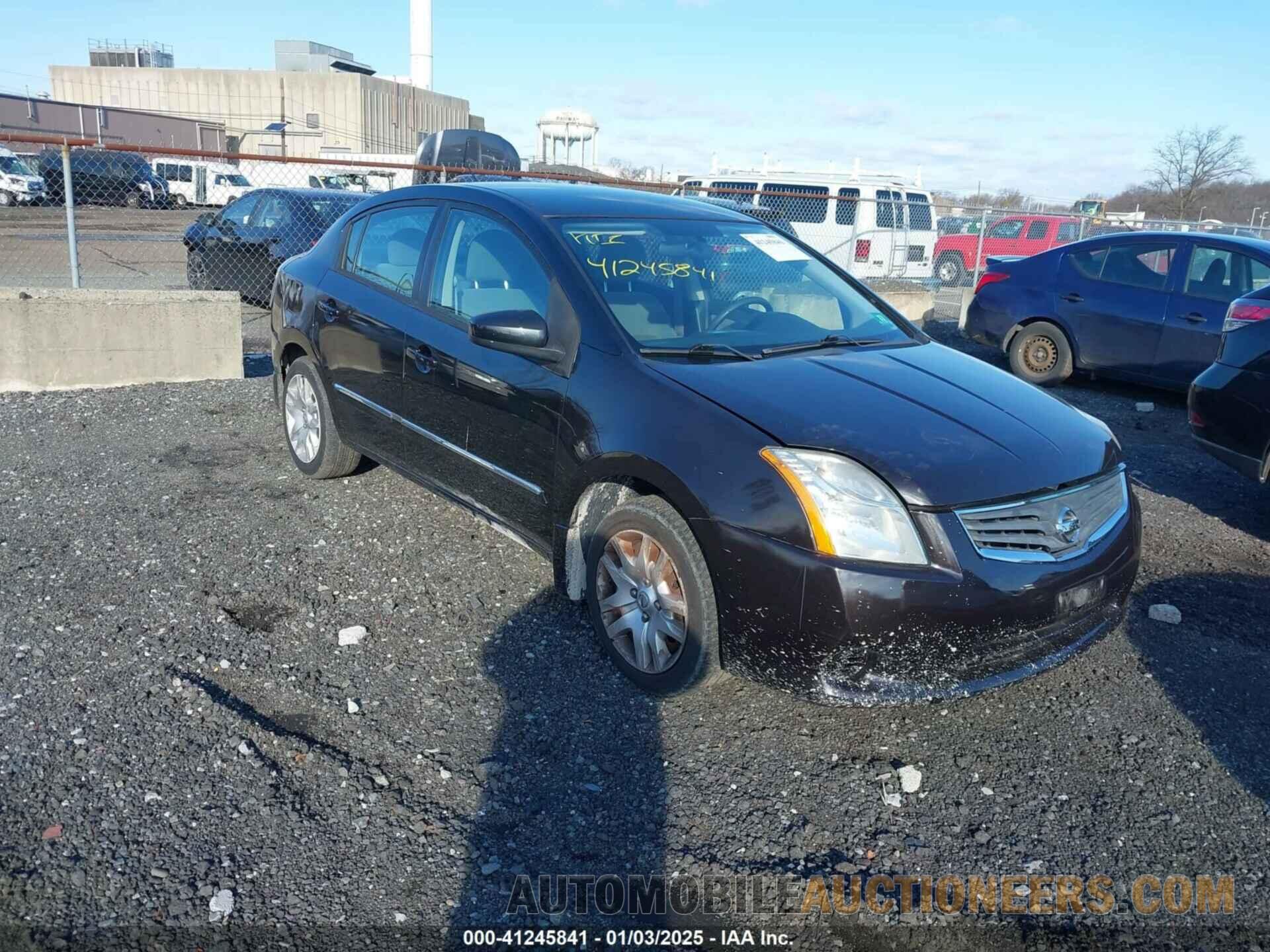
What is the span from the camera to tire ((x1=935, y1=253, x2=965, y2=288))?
64.6ft

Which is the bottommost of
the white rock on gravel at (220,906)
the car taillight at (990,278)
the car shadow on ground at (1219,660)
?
the white rock on gravel at (220,906)

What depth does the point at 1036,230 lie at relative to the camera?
19.3 meters

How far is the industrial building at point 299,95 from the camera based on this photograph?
223 feet

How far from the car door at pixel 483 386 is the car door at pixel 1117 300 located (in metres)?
7.00

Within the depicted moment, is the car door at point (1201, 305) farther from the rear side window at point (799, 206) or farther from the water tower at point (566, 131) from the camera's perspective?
the water tower at point (566, 131)

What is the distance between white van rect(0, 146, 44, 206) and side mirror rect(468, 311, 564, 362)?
27.8 meters

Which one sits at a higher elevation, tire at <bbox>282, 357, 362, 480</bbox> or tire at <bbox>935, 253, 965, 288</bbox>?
tire at <bbox>935, 253, 965, 288</bbox>

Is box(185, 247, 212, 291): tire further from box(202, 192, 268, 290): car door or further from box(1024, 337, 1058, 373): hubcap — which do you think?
box(1024, 337, 1058, 373): hubcap

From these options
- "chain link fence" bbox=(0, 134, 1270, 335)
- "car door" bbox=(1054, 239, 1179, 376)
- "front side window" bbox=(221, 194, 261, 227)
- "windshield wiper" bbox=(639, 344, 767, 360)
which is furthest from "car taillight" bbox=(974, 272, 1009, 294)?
"front side window" bbox=(221, 194, 261, 227)

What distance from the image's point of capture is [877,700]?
3049mm

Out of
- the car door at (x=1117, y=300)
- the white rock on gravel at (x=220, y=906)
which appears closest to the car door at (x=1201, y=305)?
the car door at (x=1117, y=300)

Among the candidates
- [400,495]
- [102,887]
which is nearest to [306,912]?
[102,887]

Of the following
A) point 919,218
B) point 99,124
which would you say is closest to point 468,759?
point 919,218

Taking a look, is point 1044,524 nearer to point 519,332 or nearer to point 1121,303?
point 519,332
